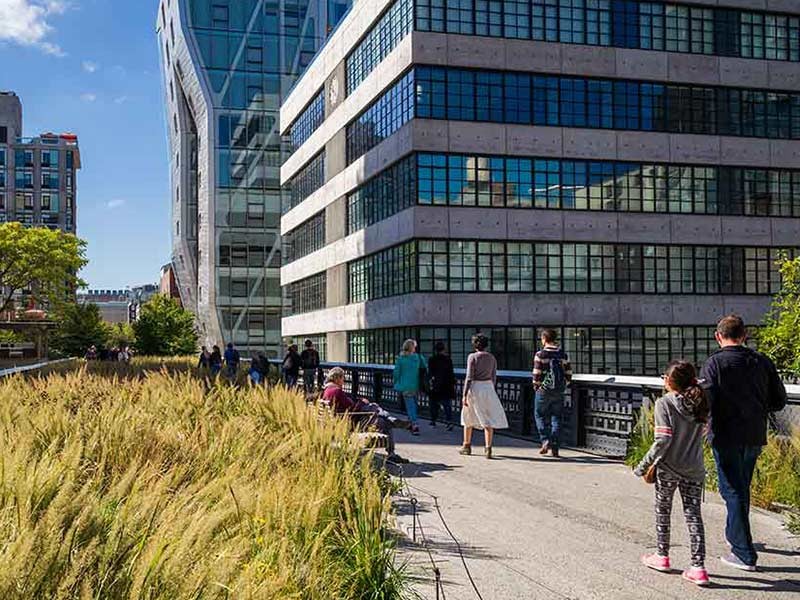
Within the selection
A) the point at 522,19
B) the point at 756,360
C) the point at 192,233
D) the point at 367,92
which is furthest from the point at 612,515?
the point at 192,233

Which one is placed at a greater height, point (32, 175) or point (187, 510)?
point (32, 175)

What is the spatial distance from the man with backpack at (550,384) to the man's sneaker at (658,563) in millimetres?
7350

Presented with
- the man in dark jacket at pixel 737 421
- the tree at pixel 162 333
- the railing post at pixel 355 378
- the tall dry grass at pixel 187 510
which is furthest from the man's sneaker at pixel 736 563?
the tree at pixel 162 333

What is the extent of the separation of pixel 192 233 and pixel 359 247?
175 feet

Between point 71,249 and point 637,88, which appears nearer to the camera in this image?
point 637,88

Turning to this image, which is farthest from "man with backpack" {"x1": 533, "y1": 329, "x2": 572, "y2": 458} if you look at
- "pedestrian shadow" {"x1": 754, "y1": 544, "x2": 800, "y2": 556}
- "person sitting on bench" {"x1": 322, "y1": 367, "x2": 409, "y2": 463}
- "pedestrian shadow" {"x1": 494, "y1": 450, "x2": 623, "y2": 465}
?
"pedestrian shadow" {"x1": 754, "y1": 544, "x2": 800, "y2": 556}

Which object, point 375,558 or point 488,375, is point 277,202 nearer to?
point 488,375

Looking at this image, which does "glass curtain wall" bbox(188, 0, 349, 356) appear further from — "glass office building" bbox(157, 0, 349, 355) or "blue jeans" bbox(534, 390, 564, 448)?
"blue jeans" bbox(534, 390, 564, 448)

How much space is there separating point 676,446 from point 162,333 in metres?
71.8

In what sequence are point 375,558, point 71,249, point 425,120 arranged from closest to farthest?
point 375,558, point 425,120, point 71,249

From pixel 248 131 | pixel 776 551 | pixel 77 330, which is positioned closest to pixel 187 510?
pixel 776 551

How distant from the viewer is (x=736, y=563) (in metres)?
8.20

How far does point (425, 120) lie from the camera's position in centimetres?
4162

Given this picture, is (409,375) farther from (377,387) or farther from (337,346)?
(337,346)
